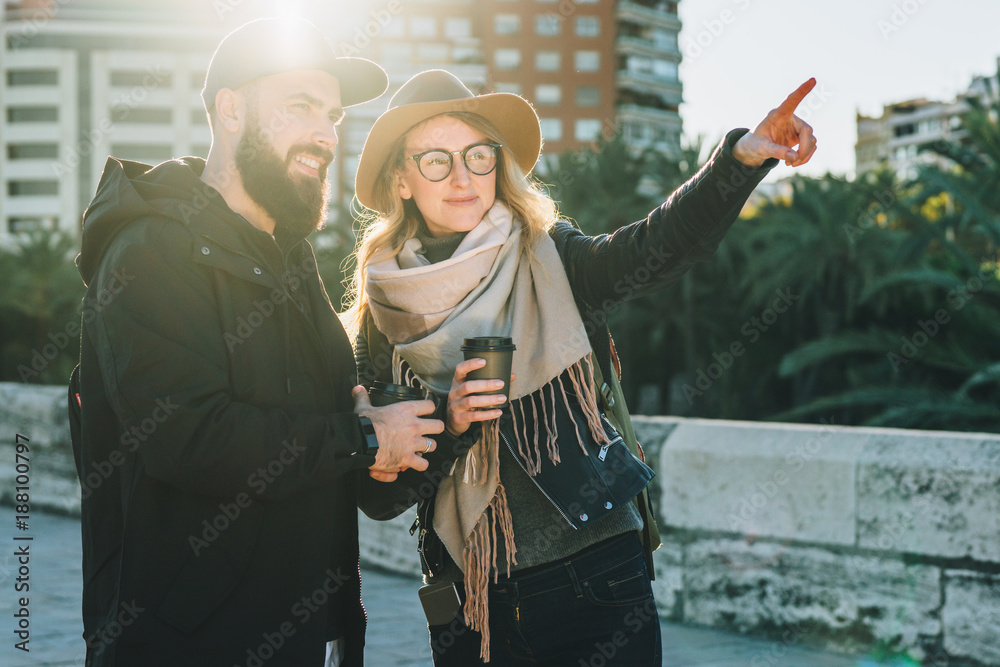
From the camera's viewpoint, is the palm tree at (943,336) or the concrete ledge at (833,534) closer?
the concrete ledge at (833,534)

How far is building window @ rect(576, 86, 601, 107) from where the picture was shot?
66.2 metres

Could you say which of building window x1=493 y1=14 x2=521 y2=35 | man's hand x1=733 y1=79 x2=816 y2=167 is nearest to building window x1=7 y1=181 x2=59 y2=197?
building window x1=493 y1=14 x2=521 y2=35

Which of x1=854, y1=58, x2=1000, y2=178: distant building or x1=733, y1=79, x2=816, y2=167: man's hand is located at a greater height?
x1=854, y1=58, x2=1000, y2=178: distant building

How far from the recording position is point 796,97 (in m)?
2.01

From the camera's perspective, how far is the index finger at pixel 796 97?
6.60ft

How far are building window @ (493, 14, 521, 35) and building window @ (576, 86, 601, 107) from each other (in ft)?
20.1

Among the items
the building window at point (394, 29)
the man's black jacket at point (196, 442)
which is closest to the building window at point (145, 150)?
the building window at point (394, 29)

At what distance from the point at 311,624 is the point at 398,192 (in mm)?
1185

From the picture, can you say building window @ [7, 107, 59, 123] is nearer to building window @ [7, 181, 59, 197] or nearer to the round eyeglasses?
building window @ [7, 181, 59, 197]

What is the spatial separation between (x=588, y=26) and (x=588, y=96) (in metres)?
5.23

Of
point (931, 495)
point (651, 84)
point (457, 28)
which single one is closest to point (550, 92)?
point (457, 28)

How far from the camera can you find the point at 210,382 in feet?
6.05

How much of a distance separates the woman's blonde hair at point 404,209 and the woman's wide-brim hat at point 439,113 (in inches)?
1.0

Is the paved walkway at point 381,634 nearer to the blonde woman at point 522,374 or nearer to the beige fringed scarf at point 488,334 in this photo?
the blonde woman at point 522,374
